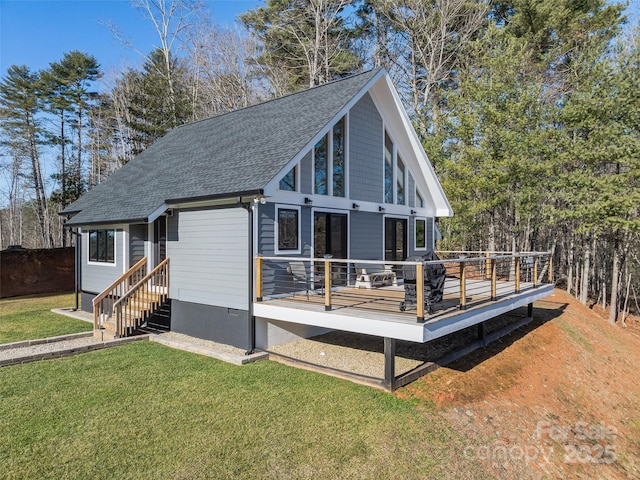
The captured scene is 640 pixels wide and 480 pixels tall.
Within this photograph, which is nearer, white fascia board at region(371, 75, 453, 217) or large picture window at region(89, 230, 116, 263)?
white fascia board at region(371, 75, 453, 217)

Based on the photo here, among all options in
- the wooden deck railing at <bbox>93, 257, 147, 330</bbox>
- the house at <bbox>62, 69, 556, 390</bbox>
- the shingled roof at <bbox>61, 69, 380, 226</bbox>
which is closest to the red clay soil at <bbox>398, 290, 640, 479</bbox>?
the house at <bbox>62, 69, 556, 390</bbox>

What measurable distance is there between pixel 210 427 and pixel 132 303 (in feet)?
19.4

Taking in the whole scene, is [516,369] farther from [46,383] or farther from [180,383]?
[46,383]

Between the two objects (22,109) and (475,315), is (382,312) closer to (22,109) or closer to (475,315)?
(475,315)

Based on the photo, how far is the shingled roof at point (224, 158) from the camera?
867 centimetres

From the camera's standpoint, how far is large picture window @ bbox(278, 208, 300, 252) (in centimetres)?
877

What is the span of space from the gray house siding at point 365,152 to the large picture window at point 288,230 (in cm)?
224

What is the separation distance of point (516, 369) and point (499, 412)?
231cm

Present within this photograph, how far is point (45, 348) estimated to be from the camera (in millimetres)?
8695

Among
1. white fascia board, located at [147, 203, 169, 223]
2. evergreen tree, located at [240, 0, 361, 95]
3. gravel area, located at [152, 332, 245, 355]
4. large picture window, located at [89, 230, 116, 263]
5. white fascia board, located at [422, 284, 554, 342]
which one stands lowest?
gravel area, located at [152, 332, 245, 355]

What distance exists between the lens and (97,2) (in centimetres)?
2473

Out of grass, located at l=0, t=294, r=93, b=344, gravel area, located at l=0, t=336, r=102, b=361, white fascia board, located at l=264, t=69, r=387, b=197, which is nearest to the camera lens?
white fascia board, located at l=264, t=69, r=387, b=197

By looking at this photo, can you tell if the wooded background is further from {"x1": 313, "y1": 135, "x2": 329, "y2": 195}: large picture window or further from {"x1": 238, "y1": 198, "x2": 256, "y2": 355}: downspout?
{"x1": 238, "y1": 198, "x2": 256, "y2": 355}: downspout

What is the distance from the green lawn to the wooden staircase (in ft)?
7.34
